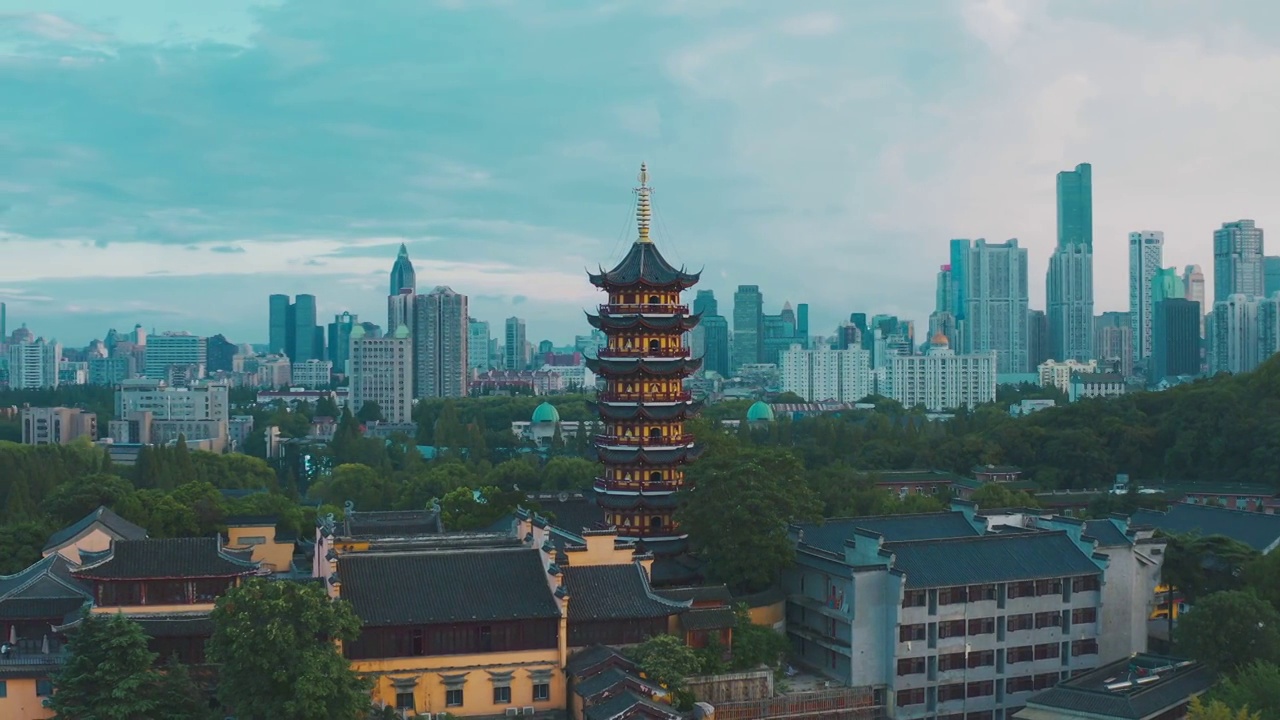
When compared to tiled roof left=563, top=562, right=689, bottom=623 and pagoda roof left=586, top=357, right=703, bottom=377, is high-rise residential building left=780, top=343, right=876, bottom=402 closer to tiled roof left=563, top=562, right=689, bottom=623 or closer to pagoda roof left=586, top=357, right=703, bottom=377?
pagoda roof left=586, top=357, right=703, bottom=377

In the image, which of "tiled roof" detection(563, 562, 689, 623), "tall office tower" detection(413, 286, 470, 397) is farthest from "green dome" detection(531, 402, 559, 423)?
"tiled roof" detection(563, 562, 689, 623)

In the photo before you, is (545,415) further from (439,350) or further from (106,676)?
(106,676)

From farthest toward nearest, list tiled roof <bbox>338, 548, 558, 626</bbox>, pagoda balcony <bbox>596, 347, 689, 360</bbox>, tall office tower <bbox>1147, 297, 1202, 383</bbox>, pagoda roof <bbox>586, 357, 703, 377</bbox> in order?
1. tall office tower <bbox>1147, 297, 1202, 383</bbox>
2. pagoda balcony <bbox>596, 347, 689, 360</bbox>
3. pagoda roof <bbox>586, 357, 703, 377</bbox>
4. tiled roof <bbox>338, 548, 558, 626</bbox>

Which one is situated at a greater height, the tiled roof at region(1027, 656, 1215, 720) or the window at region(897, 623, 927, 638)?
the window at region(897, 623, 927, 638)

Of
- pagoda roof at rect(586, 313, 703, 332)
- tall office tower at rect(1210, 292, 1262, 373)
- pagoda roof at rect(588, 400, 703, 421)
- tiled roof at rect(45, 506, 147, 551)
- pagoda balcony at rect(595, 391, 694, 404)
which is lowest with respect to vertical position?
tiled roof at rect(45, 506, 147, 551)

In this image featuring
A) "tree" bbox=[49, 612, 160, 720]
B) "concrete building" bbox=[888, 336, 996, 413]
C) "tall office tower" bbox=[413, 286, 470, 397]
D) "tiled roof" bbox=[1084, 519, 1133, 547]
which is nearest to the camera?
"tree" bbox=[49, 612, 160, 720]

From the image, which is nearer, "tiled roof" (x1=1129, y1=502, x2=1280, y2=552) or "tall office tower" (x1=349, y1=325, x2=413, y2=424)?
"tiled roof" (x1=1129, y1=502, x2=1280, y2=552)

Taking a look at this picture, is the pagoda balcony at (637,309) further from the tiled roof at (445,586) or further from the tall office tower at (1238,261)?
the tall office tower at (1238,261)
